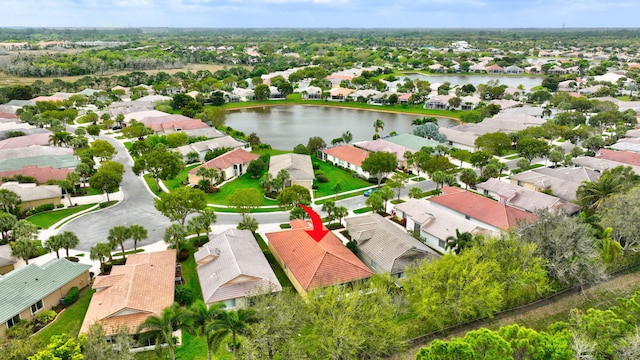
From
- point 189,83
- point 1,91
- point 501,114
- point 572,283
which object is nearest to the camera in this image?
point 572,283

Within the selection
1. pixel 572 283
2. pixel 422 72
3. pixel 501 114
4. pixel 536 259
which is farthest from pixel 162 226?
pixel 422 72

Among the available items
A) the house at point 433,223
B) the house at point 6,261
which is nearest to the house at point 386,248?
the house at point 433,223

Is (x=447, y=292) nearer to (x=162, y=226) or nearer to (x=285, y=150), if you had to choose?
(x=162, y=226)

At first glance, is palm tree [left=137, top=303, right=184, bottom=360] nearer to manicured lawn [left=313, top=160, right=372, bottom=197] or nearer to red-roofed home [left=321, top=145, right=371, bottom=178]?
manicured lawn [left=313, top=160, right=372, bottom=197]

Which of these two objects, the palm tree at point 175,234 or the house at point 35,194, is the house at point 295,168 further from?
the house at point 35,194

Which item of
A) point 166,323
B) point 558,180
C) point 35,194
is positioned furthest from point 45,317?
point 558,180
